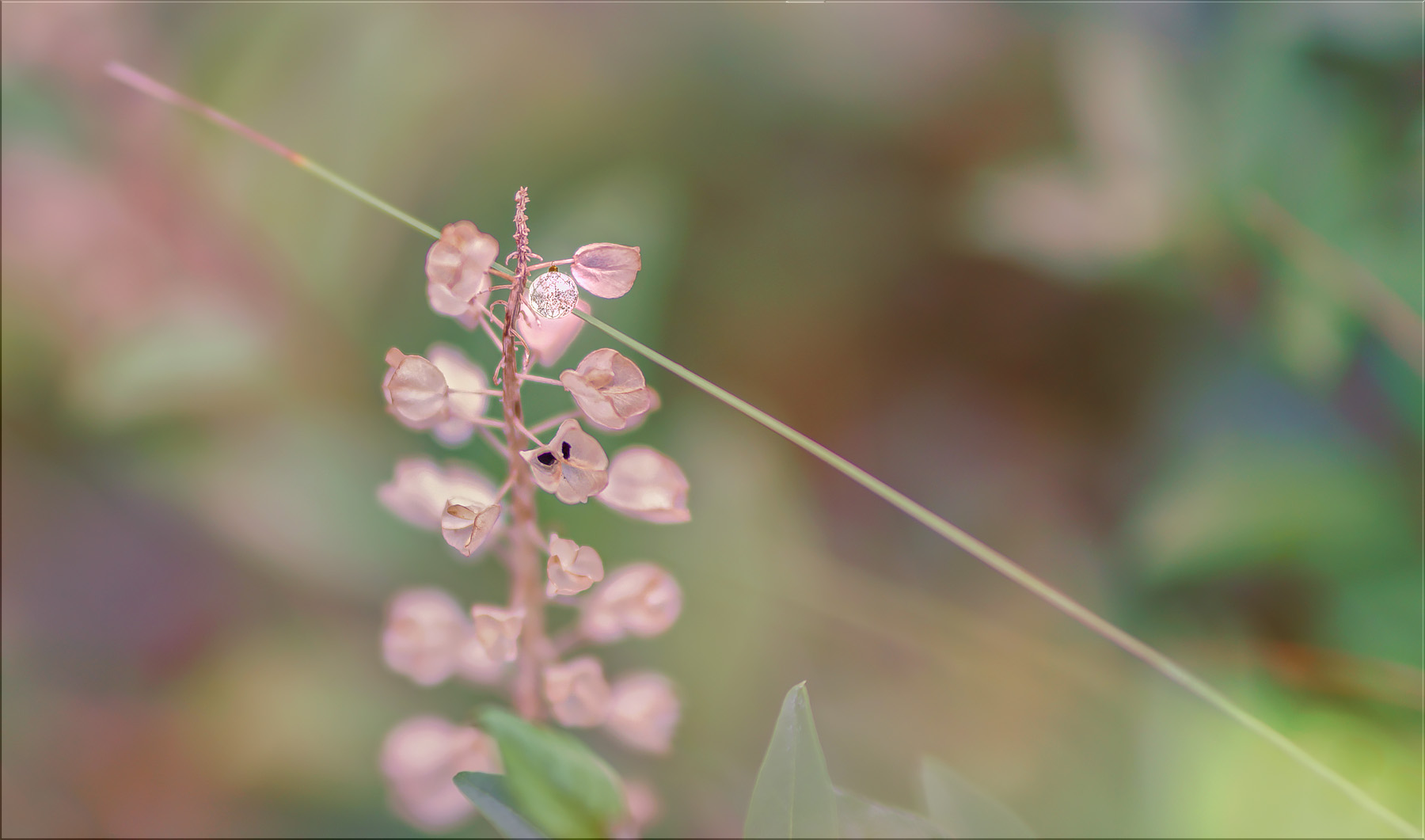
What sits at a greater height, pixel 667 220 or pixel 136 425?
pixel 667 220

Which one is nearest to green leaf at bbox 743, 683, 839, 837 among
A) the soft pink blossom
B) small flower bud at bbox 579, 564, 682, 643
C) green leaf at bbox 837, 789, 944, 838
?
green leaf at bbox 837, 789, 944, 838

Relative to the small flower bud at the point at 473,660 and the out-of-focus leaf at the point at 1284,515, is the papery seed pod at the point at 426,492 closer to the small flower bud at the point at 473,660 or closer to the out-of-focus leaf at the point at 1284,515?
the small flower bud at the point at 473,660

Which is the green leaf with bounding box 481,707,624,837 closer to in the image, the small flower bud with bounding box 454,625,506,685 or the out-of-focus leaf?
the small flower bud with bounding box 454,625,506,685

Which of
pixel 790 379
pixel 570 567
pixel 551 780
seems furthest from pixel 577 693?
pixel 790 379

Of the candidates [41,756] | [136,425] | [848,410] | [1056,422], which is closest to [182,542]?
[136,425]

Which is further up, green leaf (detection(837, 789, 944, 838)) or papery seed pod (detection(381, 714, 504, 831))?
papery seed pod (detection(381, 714, 504, 831))

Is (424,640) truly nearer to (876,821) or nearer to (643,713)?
(643,713)

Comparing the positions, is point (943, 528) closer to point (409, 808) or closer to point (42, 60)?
point (409, 808)
